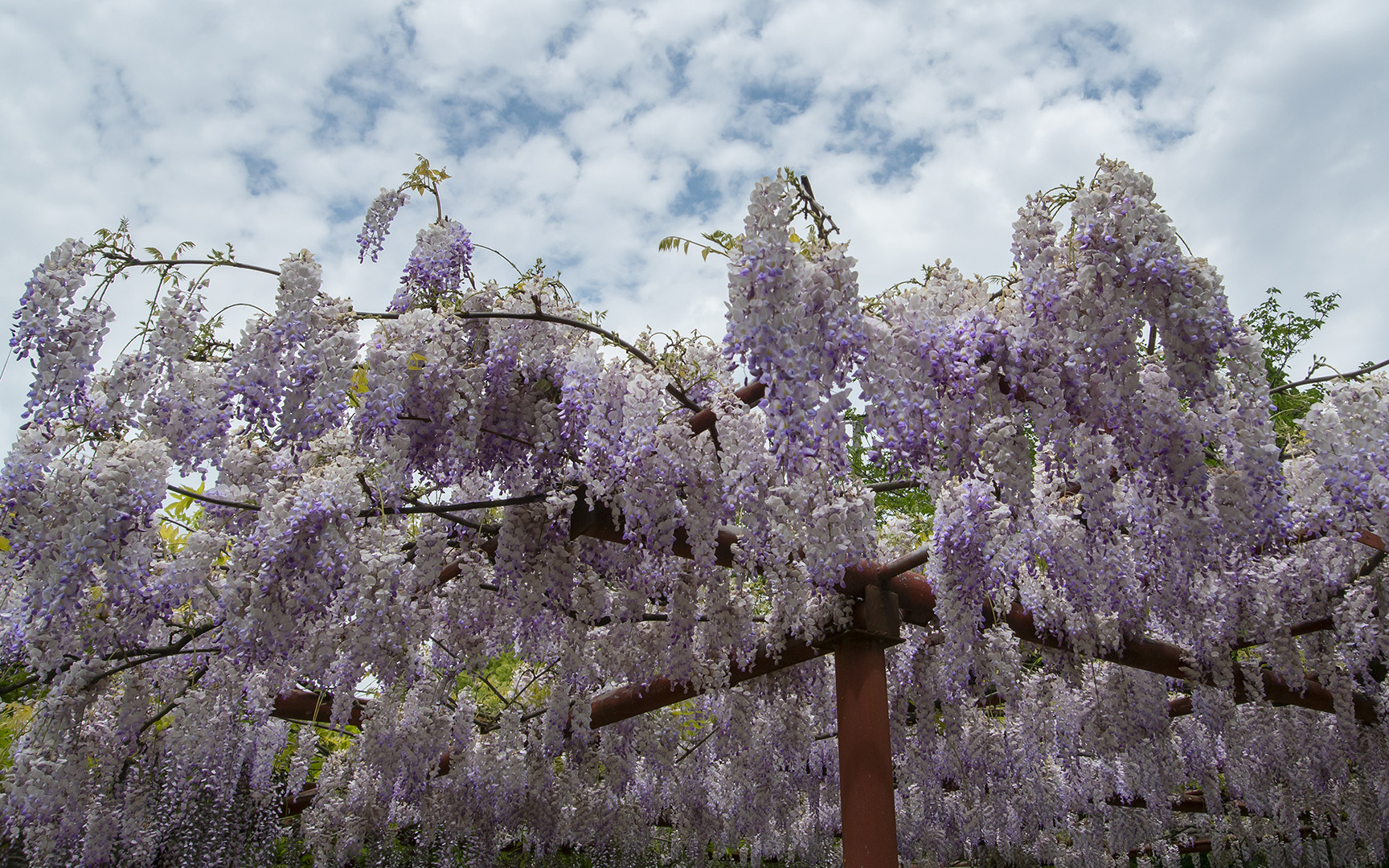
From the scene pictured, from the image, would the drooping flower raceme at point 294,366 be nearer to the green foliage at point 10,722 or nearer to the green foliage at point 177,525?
the green foliage at point 177,525

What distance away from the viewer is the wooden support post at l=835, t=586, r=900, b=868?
18.4 ft

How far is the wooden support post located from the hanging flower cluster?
0.73 ft

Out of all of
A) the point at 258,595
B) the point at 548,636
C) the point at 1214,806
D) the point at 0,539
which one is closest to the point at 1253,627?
the point at 1214,806

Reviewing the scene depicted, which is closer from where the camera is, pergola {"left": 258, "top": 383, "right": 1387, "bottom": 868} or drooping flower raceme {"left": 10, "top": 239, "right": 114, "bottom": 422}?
drooping flower raceme {"left": 10, "top": 239, "right": 114, "bottom": 422}

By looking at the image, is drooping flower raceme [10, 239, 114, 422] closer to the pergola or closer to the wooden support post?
the pergola

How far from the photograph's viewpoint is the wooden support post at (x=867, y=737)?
5594 mm

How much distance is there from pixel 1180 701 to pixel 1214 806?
2.16m

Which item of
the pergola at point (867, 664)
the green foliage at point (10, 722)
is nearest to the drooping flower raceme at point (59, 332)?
the pergola at point (867, 664)

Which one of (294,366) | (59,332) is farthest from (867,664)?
(59,332)

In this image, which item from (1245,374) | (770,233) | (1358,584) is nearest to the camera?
(770,233)

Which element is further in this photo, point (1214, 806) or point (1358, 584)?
point (1214, 806)

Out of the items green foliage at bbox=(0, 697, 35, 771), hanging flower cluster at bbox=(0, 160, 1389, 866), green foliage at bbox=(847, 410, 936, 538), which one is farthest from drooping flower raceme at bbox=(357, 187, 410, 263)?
green foliage at bbox=(0, 697, 35, 771)

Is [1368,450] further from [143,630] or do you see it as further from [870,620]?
[143,630]

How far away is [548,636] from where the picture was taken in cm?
611
